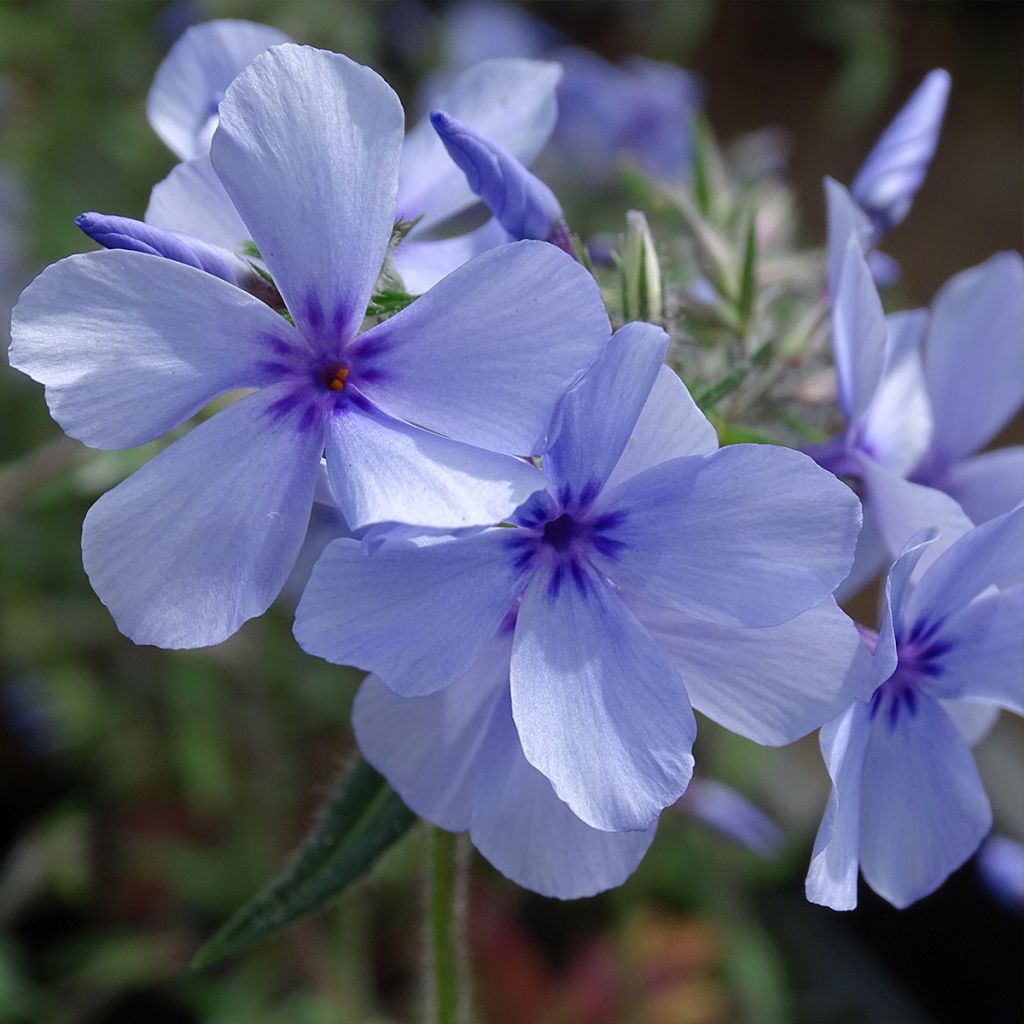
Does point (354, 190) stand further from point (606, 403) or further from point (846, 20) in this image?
point (846, 20)

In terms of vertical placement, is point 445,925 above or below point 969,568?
Result: below

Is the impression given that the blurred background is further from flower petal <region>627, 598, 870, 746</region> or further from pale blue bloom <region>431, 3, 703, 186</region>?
flower petal <region>627, 598, 870, 746</region>

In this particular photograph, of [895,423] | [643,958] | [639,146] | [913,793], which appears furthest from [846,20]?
[913,793]

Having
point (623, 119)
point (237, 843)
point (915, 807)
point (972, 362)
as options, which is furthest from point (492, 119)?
point (237, 843)

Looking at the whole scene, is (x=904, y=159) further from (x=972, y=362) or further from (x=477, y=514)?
(x=477, y=514)

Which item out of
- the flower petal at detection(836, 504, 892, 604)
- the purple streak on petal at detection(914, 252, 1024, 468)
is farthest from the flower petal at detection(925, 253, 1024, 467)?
the flower petal at detection(836, 504, 892, 604)

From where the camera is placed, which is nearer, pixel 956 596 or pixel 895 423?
pixel 956 596

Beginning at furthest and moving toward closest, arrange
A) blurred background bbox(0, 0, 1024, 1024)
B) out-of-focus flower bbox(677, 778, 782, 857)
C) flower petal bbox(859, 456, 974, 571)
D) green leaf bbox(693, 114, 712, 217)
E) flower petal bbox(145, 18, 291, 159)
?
1. blurred background bbox(0, 0, 1024, 1024)
2. out-of-focus flower bbox(677, 778, 782, 857)
3. green leaf bbox(693, 114, 712, 217)
4. flower petal bbox(145, 18, 291, 159)
5. flower petal bbox(859, 456, 974, 571)
